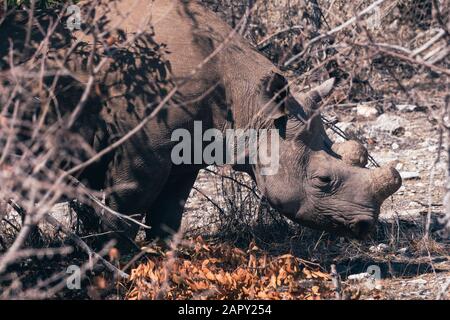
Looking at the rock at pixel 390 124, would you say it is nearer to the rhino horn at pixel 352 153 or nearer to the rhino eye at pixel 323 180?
the rhino horn at pixel 352 153

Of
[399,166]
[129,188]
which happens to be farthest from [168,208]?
[399,166]

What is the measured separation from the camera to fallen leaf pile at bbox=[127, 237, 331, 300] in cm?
756

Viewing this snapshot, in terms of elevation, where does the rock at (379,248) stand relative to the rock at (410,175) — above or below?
below

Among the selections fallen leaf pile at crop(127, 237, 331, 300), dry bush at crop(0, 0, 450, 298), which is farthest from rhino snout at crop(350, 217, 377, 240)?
dry bush at crop(0, 0, 450, 298)

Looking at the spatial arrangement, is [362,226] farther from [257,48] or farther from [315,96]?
[257,48]

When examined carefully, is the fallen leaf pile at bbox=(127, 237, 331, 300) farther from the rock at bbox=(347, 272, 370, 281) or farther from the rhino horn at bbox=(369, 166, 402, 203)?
the rhino horn at bbox=(369, 166, 402, 203)

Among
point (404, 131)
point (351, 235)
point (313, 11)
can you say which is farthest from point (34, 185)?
point (404, 131)

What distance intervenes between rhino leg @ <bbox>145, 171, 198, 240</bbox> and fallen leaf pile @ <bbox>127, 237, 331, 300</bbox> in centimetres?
65

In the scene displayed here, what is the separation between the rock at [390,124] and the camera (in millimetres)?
12602

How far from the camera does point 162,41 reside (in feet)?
27.0

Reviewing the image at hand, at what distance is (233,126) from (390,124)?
15.0ft

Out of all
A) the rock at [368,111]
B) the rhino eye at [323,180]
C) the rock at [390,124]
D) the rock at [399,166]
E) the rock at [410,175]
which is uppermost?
the rock at [368,111]

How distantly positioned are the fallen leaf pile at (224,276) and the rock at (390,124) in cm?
424

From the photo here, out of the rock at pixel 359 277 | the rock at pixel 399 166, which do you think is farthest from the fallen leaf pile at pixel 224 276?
the rock at pixel 399 166
